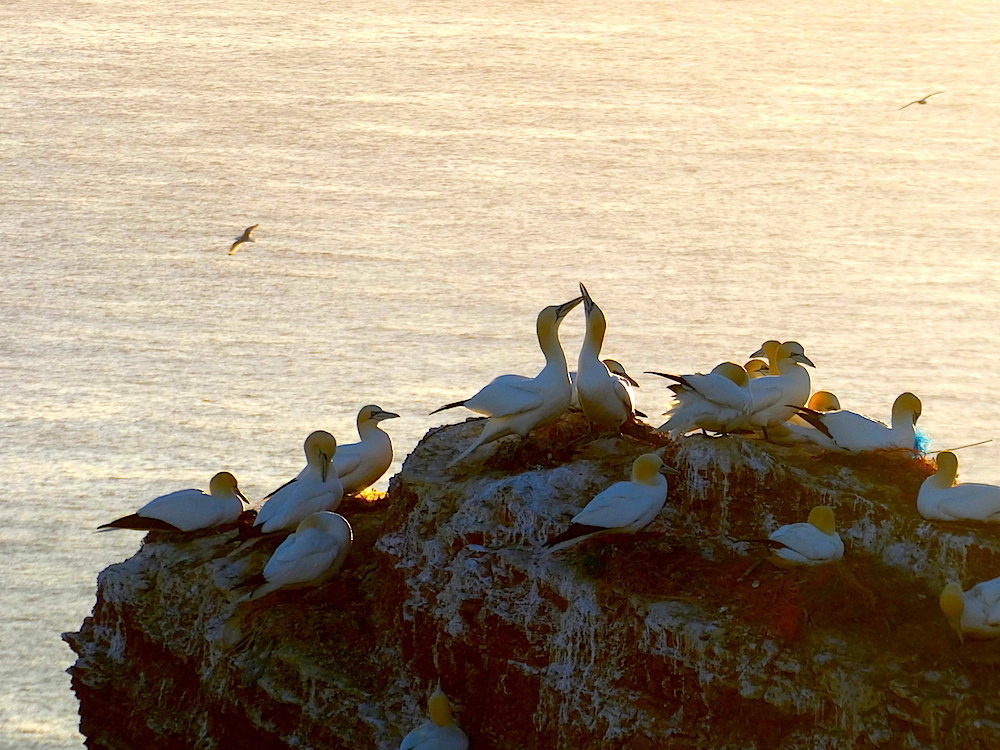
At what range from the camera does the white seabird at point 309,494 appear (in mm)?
10766

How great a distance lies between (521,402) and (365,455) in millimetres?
1986

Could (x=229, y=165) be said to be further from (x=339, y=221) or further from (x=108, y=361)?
(x=108, y=361)

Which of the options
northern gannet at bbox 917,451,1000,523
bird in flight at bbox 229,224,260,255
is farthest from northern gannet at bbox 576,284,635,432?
bird in flight at bbox 229,224,260,255

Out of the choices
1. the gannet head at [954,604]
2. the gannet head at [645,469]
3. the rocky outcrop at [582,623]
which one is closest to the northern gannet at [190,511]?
the rocky outcrop at [582,623]

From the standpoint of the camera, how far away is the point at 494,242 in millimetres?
24406

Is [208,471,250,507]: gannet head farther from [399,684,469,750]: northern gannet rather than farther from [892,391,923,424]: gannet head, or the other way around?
[892,391,923,424]: gannet head

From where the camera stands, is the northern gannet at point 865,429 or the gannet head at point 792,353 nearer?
the northern gannet at point 865,429

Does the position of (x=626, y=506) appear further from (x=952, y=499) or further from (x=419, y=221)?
(x=419, y=221)

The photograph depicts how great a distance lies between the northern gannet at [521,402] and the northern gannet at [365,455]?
139 centimetres

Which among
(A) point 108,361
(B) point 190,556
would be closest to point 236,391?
(A) point 108,361

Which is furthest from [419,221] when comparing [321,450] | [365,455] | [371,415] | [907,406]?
[907,406]

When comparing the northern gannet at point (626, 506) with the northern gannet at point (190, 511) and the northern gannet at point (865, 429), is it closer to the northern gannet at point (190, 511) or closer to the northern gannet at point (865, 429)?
the northern gannet at point (865, 429)

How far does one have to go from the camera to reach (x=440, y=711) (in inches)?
367

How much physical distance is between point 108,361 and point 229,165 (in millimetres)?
7898
